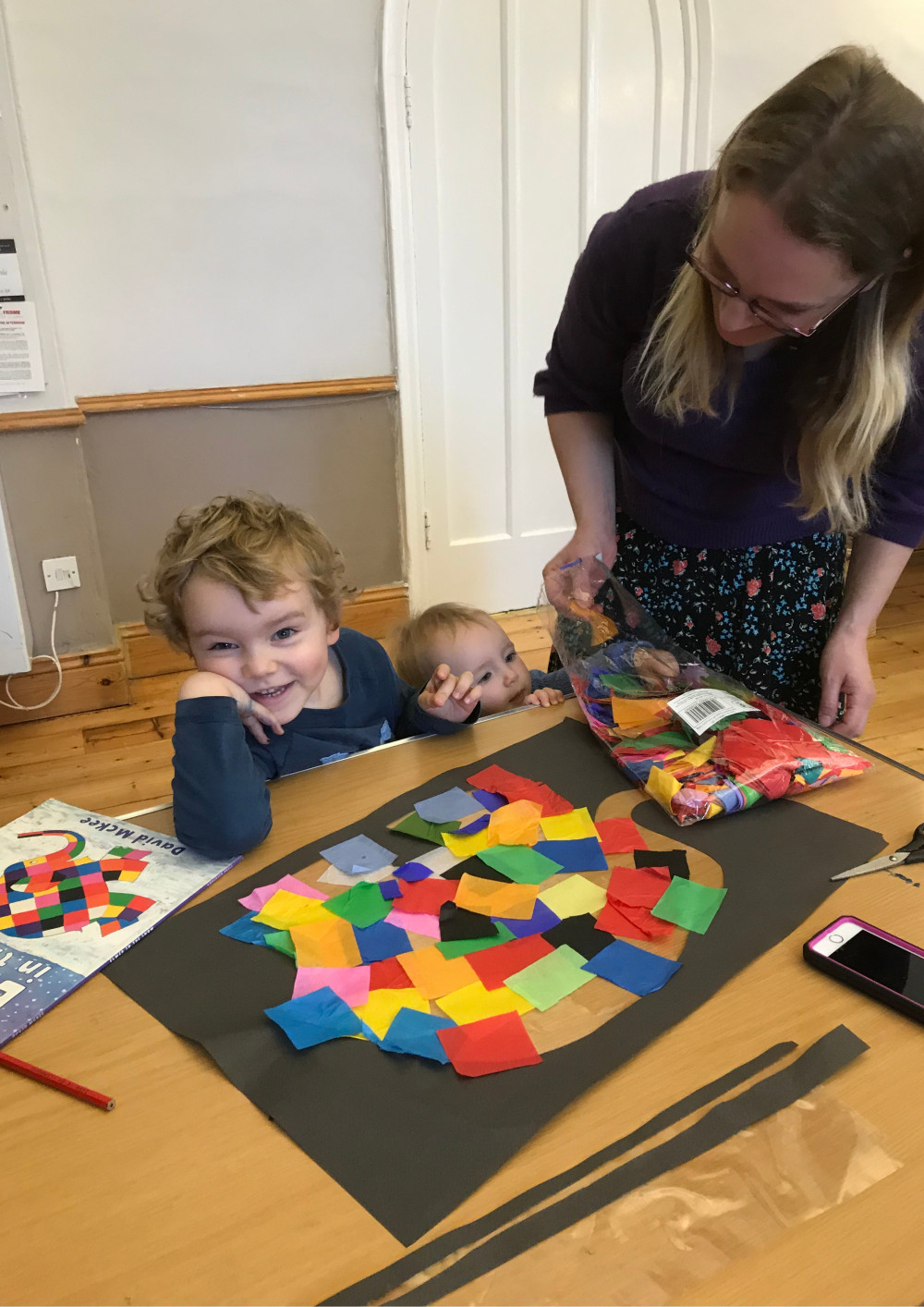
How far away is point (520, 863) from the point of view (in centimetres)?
82

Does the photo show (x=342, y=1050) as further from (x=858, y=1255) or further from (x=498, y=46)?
(x=498, y=46)

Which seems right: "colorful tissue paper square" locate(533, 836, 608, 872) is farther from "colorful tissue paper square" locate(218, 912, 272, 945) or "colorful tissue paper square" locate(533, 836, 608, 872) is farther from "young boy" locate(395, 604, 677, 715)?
"young boy" locate(395, 604, 677, 715)

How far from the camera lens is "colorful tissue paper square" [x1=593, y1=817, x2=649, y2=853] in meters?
0.84

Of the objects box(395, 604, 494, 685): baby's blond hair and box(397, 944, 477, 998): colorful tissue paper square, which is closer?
box(397, 944, 477, 998): colorful tissue paper square

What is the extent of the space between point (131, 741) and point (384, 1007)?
1.89 m

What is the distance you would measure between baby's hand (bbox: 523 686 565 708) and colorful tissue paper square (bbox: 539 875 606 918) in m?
0.37

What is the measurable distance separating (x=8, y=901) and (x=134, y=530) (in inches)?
76.0

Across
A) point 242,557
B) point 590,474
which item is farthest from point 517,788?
point 590,474

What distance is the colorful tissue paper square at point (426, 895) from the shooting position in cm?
77

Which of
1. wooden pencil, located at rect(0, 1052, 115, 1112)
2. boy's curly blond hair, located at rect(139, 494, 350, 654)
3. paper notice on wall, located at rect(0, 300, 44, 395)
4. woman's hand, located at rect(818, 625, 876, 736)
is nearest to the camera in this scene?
wooden pencil, located at rect(0, 1052, 115, 1112)

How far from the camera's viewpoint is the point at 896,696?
8.27ft

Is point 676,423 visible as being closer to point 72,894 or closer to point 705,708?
point 705,708

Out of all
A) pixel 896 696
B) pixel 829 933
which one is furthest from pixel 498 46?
pixel 829 933

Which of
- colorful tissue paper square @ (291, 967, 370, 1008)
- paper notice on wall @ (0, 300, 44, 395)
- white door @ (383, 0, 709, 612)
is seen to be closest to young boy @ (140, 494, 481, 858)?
colorful tissue paper square @ (291, 967, 370, 1008)
